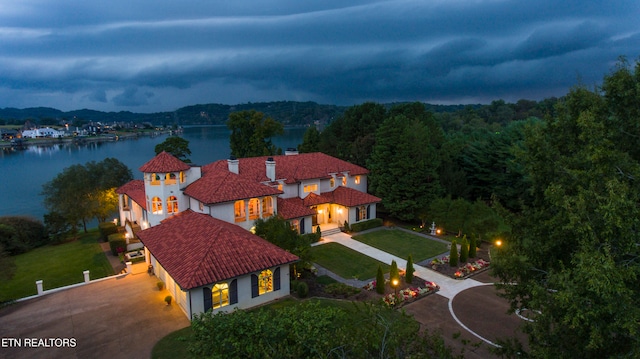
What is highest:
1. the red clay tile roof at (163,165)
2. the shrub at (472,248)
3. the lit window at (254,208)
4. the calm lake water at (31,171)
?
the red clay tile roof at (163,165)

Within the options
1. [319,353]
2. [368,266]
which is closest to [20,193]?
[368,266]

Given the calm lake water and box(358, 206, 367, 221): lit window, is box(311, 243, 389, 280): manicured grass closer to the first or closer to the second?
box(358, 206, 367, 221): lit window

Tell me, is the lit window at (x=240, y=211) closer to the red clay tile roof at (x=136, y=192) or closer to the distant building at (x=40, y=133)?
the red clay tile roof at (x=136, y=192)

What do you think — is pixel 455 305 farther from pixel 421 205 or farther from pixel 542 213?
pixel 421 205

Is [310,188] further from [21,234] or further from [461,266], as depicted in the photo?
[21,234]

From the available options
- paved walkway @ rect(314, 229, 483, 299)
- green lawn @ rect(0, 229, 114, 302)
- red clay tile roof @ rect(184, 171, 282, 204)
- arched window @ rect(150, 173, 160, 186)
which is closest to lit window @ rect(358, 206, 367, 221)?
paved walkway @ rect(314, 229, 483, 299)

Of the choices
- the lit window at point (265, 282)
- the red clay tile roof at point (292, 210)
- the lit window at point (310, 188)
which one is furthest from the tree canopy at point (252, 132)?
the lit window at point (265, 282)

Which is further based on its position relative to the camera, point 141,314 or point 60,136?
point 60,136
